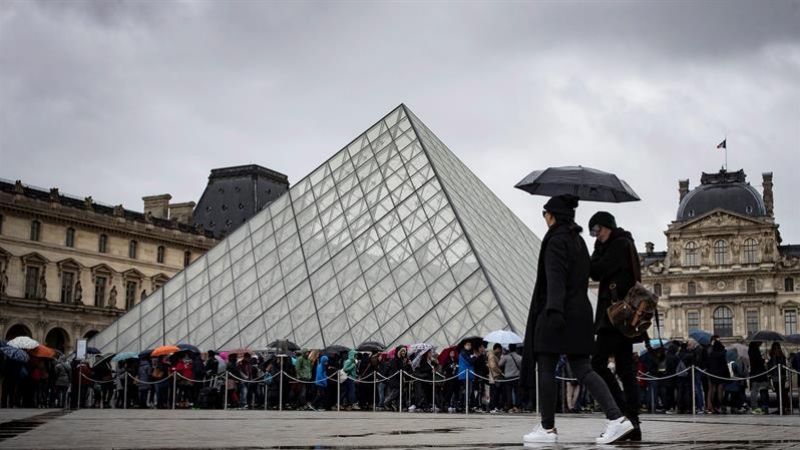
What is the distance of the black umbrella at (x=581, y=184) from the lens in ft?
34.8

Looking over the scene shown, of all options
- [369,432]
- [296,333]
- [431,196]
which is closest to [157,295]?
[296,333]

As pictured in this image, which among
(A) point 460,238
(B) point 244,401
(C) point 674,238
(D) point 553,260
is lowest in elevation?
(B) point 244,401

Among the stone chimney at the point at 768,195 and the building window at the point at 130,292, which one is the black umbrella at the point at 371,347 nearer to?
the building window at the point at 130,292

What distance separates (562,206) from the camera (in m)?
6.64

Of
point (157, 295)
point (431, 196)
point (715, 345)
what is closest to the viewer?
point (715, 345)

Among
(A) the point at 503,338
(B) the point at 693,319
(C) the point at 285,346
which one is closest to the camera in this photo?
(A) the point at 503,338

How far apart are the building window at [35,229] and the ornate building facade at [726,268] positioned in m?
42.3

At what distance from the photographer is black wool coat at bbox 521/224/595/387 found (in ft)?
20.5

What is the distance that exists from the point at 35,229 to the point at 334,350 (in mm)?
33127

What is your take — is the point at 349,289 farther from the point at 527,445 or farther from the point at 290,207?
the point at 527,445

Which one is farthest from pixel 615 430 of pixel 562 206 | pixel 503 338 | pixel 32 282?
pixel 32 282

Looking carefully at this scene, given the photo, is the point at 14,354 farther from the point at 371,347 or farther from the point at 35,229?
the point at 35,229

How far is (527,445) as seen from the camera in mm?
5879

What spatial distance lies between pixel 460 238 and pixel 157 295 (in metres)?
9.44
